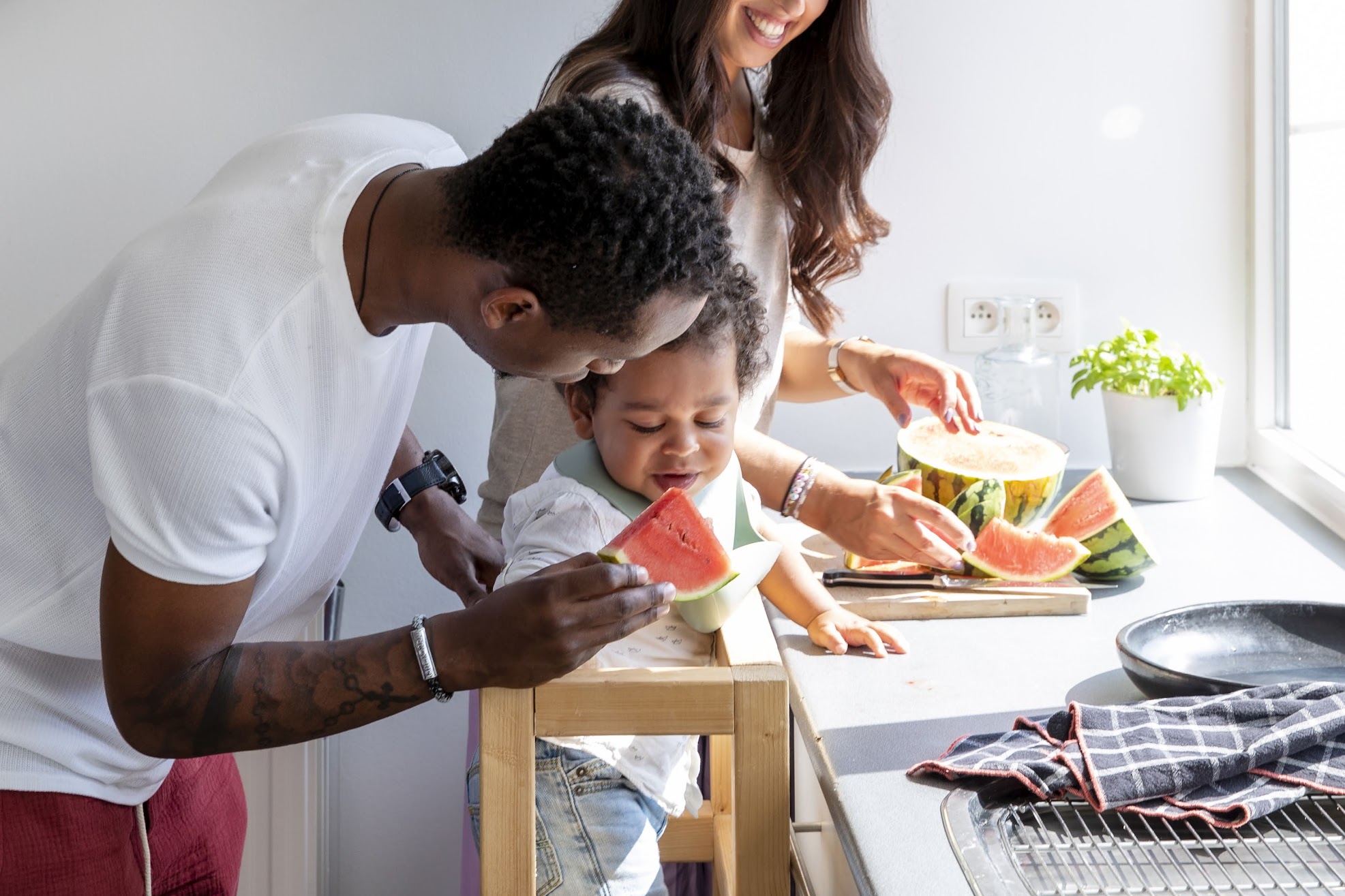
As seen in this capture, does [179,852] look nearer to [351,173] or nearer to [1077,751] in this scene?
[351,173]

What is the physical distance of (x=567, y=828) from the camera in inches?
57.8

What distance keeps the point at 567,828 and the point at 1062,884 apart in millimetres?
613

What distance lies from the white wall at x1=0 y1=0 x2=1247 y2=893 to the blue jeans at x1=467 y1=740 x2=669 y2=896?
1.11m

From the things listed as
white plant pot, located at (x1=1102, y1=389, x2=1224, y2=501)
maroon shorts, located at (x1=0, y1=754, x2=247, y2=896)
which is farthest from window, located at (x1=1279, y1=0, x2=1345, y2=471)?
maroon shorts, located at (x1=0, y1=754, x2=247, y2=896)

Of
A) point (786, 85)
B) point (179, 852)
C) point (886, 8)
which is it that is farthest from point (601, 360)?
point (886, 8)

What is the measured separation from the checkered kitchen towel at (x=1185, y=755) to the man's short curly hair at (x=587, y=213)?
556mm

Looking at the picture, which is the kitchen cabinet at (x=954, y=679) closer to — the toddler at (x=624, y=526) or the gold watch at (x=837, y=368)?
the toddler at (x=624, y=526)

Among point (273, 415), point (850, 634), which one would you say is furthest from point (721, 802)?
point (273, 415)

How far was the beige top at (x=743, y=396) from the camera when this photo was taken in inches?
72.7

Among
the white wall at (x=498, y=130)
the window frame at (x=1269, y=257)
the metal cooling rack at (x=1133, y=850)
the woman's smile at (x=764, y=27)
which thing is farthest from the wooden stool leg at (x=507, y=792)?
the window frame at (x=1269, y=257)

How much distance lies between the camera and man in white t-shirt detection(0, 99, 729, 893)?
42.9 inches

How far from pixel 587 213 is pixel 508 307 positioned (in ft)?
0.39

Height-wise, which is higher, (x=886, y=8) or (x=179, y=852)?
(x=886, y=8)

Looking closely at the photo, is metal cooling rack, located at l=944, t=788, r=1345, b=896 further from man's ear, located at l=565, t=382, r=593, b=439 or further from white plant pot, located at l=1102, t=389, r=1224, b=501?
white plant pot, located at l=1102, t=389, r=1224, b=501
